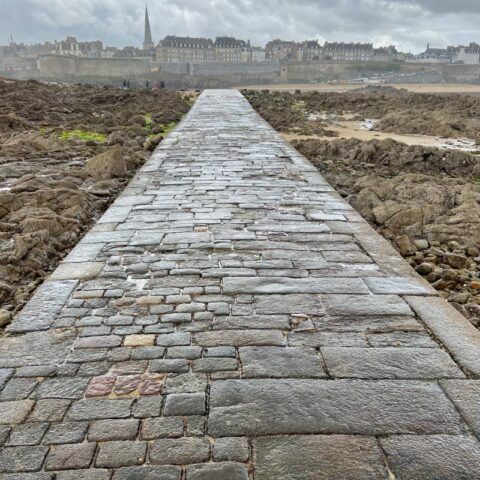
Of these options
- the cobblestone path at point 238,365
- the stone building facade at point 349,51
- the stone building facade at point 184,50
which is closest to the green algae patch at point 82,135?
the cobblestone path at point 238,365

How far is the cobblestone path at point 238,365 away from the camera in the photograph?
2.13 m

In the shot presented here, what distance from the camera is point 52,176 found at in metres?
7.79

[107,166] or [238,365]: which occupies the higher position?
[238,365]

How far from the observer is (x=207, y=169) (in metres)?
8.32

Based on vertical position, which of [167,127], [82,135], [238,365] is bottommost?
[167,127]

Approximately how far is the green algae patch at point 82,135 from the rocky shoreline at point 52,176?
3cm

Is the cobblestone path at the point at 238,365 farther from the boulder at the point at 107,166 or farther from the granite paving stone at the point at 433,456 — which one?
the boulder at the point at 107,166

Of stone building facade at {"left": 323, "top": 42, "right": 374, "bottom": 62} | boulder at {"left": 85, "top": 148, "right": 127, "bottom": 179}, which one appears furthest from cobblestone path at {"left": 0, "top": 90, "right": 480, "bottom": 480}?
stone building facade at {"left": 323, "top": 42, "right": 374, "bottom": 62}

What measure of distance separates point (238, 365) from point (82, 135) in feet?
37.3

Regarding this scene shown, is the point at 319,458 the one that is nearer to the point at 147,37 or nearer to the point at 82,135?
the point at 82,135

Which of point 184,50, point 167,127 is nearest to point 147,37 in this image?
point 184,50

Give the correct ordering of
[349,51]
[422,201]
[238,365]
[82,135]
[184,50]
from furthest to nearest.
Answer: [349,51] < [184,50] < [82,135] < [422,201] < [238,365]

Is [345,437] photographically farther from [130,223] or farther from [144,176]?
[144,176]

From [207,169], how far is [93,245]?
3908mm
